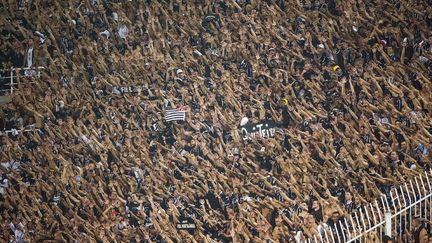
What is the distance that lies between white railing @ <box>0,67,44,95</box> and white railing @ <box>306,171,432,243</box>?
502 cm

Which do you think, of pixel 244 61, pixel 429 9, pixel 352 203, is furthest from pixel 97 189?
pixel 429 9

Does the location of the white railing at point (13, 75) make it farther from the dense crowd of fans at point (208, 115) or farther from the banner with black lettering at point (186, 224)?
the banner with black lettering at point (186, 224)

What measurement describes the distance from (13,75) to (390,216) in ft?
20.5

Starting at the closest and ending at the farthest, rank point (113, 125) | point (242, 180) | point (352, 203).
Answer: point (352, 203) → point (242, 180) → point (113, 125)

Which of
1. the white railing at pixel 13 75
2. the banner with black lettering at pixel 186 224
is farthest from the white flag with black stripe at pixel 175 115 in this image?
the white railing at pixel 13 75

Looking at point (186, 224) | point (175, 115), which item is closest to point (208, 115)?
point (175, 115)

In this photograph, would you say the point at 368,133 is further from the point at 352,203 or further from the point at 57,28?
the point at 57,28

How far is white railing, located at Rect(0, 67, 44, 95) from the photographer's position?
14383mm

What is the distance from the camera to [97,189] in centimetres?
1361

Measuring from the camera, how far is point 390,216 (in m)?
11.4

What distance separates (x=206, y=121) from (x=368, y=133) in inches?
92.3

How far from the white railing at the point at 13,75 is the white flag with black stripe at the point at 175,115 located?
2.18 m

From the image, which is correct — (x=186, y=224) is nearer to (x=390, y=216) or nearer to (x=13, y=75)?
(x=390, y=216)

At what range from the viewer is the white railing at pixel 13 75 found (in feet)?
47.2
